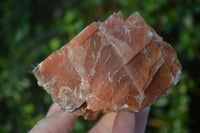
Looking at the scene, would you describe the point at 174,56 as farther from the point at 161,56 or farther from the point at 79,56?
the point at 79,56

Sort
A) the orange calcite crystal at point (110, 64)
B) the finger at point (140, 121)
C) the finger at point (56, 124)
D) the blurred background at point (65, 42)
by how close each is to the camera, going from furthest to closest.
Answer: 1. the blurred background at point (65, 42)
2. the finger at point (140, 121)
3. the finger at point (56, 124)
4. the orange calcite crystal at point (110, 64)

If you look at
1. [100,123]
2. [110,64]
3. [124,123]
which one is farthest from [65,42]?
[124,123]

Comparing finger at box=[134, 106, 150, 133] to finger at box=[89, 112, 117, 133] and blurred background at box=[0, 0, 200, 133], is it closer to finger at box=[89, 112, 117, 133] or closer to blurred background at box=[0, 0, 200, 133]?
finger at box=[89, 112, 117, 133]

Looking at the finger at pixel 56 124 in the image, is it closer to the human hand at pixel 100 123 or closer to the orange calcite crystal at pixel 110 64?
the human hand at pixel 100 123

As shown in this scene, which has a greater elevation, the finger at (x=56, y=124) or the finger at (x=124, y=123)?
the finger at (x=56, y=124)

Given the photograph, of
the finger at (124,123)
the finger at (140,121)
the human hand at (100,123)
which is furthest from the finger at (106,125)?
the finger at (124,123)
